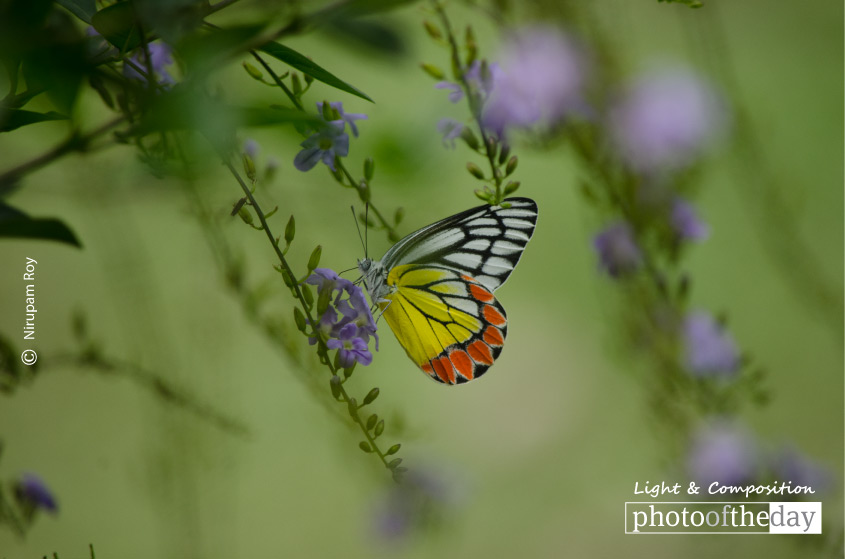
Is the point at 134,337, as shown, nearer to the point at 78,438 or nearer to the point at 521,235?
the point at 521,235

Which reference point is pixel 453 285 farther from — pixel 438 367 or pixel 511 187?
pixel 511 187

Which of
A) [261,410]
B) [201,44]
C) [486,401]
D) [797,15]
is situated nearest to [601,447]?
[486,401]

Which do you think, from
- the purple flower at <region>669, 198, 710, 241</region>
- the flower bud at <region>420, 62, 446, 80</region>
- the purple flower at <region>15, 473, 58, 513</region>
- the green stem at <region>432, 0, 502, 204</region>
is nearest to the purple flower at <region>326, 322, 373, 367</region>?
the green stem at <region>432, 0, 502, 204</region>

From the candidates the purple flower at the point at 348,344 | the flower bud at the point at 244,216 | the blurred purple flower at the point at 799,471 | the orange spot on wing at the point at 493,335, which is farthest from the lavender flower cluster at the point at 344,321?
the blurred purple flower at the point at 799,471

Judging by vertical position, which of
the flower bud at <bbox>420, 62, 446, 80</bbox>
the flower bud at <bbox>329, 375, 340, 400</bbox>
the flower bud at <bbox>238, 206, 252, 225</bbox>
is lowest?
the flower bud at <bbox>329, 375, 340, 400</bbox>

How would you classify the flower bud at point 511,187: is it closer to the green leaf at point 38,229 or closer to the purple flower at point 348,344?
the purple flower at point 348,344

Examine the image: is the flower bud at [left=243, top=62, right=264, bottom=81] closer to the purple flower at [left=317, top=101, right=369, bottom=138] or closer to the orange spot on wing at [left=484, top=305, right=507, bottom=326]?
the purple flower at [left=317, top=101, right=369, bottom=138]
